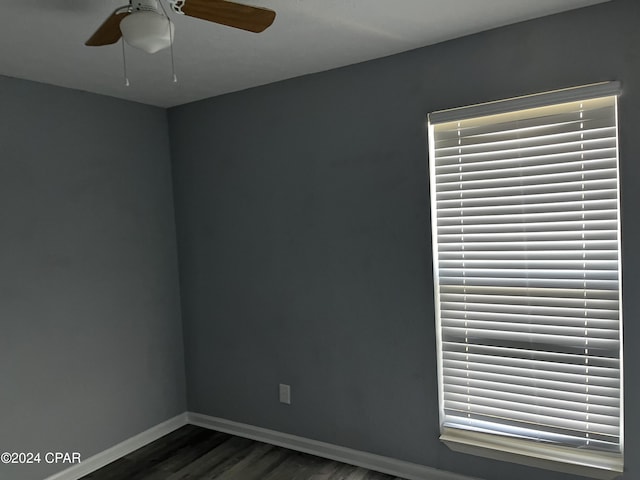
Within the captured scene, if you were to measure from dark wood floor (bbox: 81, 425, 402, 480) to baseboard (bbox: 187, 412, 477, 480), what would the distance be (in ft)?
0.13

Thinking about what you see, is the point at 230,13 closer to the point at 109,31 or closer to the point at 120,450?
the point at 109,31

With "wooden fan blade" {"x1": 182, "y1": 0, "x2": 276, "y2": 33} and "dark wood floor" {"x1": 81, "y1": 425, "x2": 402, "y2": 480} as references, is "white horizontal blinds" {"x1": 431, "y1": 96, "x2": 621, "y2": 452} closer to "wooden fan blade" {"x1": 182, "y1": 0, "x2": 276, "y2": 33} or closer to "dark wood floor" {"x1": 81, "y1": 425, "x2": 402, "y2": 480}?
"dark wood floor" {"x1": 81, "y1": 425, "x2": 402, "y2": 480}

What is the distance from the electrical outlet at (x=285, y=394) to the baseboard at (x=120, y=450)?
36.7 inches

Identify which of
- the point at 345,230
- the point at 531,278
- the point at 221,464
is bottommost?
the point at 221,464

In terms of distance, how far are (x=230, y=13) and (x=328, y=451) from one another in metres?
2.59

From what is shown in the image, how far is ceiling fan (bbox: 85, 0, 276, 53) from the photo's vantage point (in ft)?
A: 4.91

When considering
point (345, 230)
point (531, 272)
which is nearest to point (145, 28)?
point (345, 230)

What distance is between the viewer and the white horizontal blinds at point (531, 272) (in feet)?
7.61

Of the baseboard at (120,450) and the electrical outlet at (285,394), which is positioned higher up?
the electrical outlet at (285,394)

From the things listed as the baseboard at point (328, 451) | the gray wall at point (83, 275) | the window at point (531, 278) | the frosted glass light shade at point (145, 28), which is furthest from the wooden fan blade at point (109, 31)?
the baseboard at point (328, 451)

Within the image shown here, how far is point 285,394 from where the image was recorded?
10.9 feet

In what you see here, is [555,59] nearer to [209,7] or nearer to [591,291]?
[591,291]

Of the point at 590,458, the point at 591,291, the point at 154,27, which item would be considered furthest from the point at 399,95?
the point at 590,458

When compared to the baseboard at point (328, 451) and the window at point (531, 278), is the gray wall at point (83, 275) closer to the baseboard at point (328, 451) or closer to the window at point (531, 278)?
the baseboard at point (328, 451)
